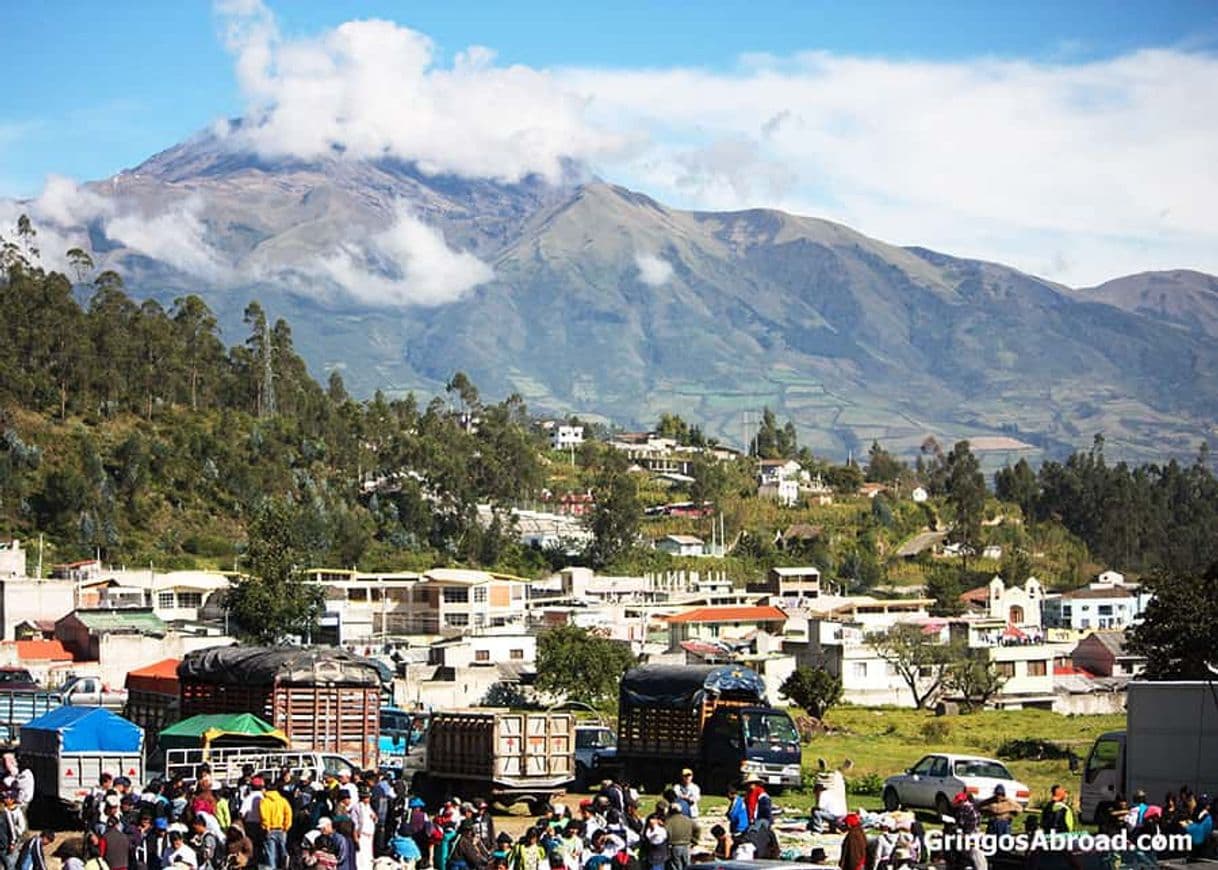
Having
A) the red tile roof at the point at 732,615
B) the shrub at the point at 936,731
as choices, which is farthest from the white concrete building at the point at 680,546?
the shrub at the point at 936,731

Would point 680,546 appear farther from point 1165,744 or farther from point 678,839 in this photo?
point 678,839

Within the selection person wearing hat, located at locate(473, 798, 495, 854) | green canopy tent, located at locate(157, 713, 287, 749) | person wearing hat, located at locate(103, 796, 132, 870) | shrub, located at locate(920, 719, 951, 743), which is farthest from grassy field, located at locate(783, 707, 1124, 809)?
person wearing hat, located at locate(103, 796, 132, 870)

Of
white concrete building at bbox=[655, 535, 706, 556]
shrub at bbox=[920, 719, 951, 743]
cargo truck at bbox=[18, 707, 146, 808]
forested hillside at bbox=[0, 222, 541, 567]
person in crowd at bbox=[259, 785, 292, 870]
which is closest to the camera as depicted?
person in crowd at bbox=[259, 785, 292, 870]

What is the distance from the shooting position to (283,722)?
31.5m

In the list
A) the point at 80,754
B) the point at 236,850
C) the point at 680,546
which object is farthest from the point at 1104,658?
the point at 236,850

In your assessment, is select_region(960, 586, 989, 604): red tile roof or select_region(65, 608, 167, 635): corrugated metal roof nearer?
select_region(65, 608, 167, 635): corrugated metal roof

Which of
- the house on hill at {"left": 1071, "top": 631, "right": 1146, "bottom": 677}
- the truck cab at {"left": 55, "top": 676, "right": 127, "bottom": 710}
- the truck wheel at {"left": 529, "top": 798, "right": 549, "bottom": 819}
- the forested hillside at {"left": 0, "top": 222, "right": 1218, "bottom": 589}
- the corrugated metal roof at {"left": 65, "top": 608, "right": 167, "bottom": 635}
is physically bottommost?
the house on hill at {"left": 1071, "top": 631, "right": 1146, "bottom": 677}

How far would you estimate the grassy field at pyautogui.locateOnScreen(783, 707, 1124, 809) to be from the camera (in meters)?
35.7

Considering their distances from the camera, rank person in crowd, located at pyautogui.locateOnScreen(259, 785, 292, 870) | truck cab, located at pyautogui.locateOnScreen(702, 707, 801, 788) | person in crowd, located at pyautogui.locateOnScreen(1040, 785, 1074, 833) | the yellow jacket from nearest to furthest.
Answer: person in crowd, located at pyautogui.locateOnScreen(1040, 785, 1074, 833), person in crowd, located at pyautogui.locateOnScreen(259, 785, 292, 870), the yellow jacket, truck cab, located at pyautogui.locateOnScreen(702, 707, 801, 788)

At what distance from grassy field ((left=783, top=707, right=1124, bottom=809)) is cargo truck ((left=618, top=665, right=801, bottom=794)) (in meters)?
0.83

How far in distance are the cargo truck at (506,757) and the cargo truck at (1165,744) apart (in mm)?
7884

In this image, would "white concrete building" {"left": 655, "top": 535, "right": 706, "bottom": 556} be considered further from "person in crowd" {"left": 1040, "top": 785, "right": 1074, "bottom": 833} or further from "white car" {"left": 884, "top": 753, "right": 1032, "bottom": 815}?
"person in crowd" {"left": 1040, "top": 785, "right": 1074, "bottom": 833}

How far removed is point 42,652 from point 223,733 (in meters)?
33.5

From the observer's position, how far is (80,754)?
25.8 meters
